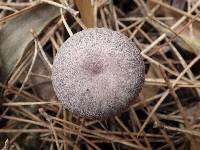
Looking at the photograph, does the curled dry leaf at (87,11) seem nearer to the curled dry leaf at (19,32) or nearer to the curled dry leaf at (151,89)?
the curled dry leaf at (19,32)

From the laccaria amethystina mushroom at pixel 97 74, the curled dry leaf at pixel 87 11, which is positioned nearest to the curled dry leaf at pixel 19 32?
the curled dry leaf at pixel 87 11

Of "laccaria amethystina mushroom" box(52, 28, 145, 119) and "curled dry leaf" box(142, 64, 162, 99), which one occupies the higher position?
"laccaria amethystina mushroom" box(52, 28, 145, 119)

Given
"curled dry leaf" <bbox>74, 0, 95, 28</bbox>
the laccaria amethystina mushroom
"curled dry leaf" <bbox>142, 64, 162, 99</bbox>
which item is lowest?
"curled dry leaf" <bbox>142, 64, 162, 99</bbox>

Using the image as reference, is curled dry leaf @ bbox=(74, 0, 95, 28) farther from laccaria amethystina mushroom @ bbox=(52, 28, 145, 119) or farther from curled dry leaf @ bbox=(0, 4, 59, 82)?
laccaria amethystina mushroom @ bbox=(52, 28, 145, 119)

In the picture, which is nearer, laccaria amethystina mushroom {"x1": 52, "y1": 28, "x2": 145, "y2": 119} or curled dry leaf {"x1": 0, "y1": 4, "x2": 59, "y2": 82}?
laccaria amethystina mushroom {"x1": 52, "y1": 28, "x2": 145, "y2": 119}

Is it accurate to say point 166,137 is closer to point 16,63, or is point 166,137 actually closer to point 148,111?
point 148,111

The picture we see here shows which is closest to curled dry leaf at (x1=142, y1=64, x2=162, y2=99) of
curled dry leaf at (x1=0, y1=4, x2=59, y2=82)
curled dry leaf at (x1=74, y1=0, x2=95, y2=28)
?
curled dry leaf at (x1=74, y1=0, x2=95, y2=28)

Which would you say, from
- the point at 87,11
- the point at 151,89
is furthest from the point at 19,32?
the point at 151,89
